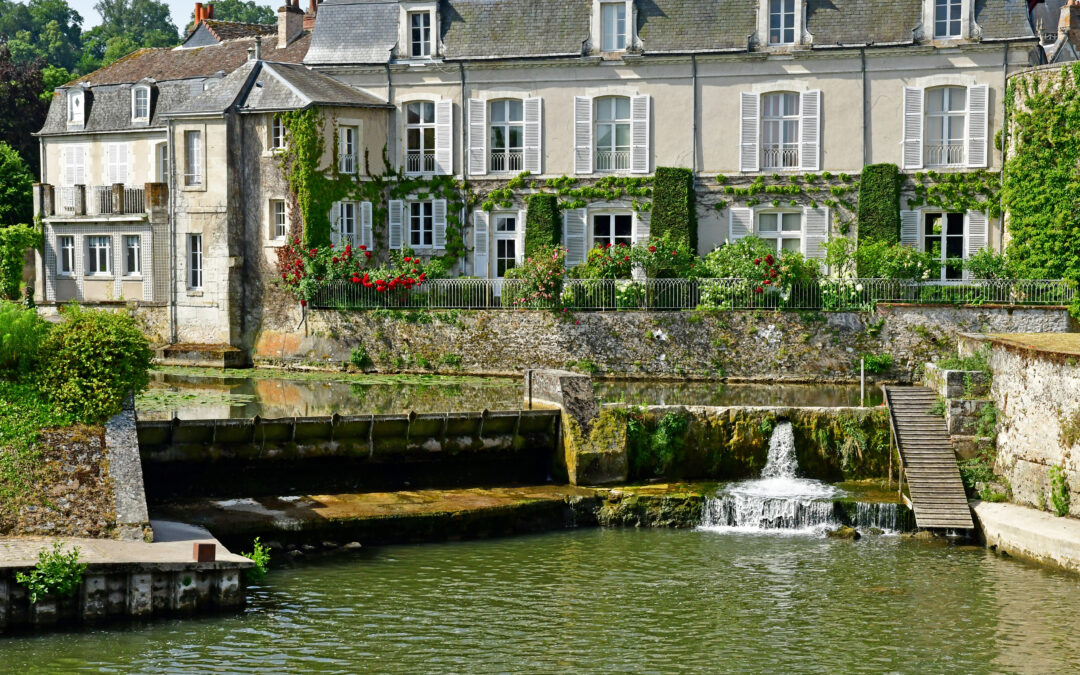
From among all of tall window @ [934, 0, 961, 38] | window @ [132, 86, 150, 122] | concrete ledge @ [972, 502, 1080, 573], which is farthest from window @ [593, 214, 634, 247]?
concrete ledge @ [972, 502, 1080, 573]

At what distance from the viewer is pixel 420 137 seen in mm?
38156

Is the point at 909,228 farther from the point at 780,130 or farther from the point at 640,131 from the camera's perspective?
the point at 640,131

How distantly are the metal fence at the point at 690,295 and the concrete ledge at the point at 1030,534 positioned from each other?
10.3m

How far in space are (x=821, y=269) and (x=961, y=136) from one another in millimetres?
4767

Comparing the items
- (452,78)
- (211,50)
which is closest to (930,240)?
(452,78)

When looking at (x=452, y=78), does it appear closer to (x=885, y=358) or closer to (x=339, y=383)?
(x=339, y=383)

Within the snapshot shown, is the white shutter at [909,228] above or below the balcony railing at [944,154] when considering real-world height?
below

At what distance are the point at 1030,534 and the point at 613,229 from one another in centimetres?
1868

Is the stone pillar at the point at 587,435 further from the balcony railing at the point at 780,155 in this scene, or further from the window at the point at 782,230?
the balcony railing at the point at 780,155

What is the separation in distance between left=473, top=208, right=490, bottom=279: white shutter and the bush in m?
18.1

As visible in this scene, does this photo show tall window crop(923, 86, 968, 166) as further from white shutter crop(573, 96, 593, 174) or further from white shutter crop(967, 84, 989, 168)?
white shutter crop(573, 96, 593, 174)

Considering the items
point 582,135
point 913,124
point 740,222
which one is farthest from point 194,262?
point 913,124

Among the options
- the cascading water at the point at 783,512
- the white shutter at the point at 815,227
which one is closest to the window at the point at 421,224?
the white shutter at the point at 815,227

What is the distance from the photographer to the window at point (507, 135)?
123 ft
